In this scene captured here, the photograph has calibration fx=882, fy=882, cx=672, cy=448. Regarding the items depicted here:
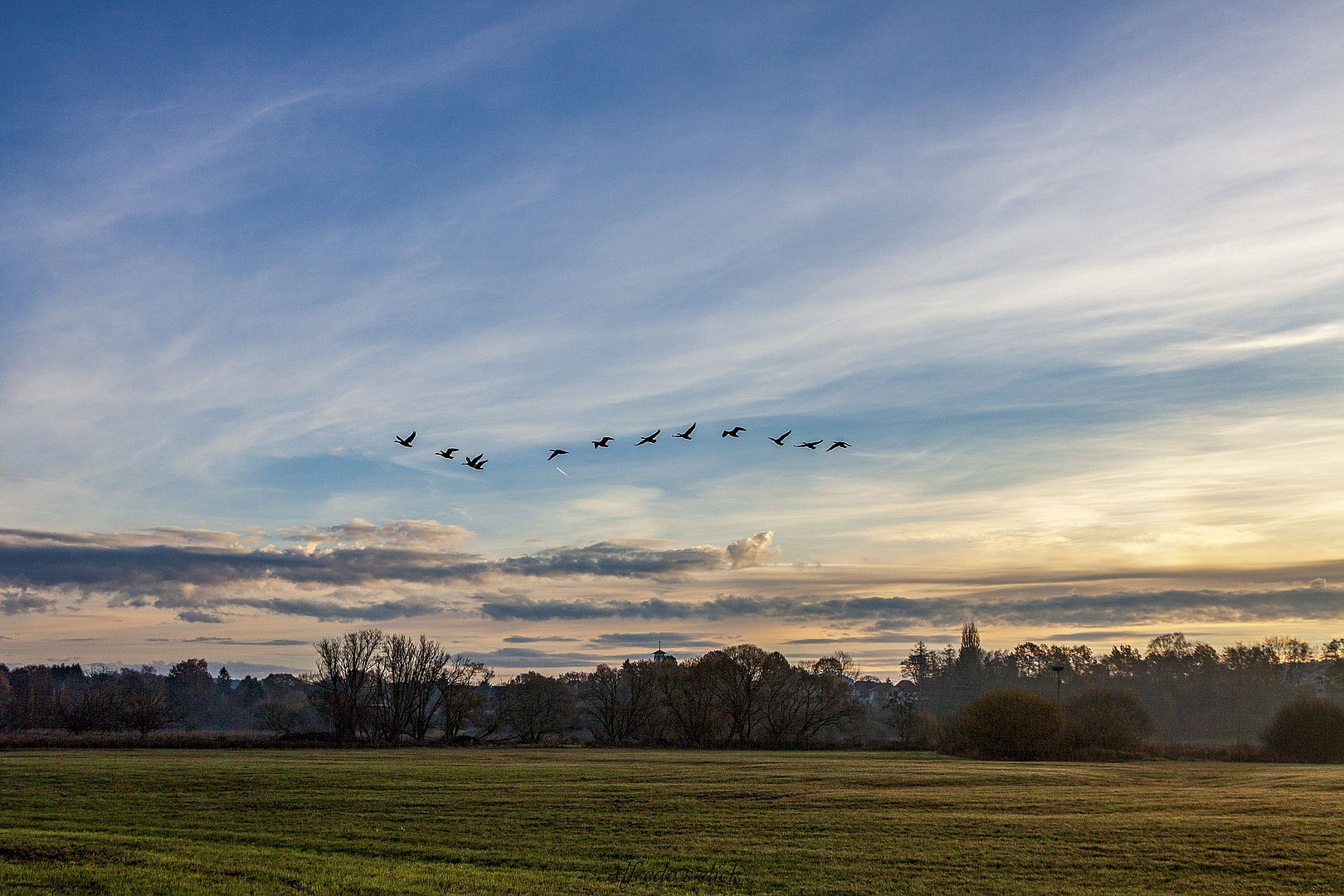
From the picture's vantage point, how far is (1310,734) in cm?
7994

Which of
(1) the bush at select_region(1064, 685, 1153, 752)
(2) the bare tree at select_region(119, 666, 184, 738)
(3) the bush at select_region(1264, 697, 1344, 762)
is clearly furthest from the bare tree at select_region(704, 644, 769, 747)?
(2) the bare tree at select_region(119, 666, 184, 738)

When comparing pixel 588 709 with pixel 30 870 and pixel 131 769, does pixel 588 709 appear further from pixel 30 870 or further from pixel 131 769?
pixel 30 870

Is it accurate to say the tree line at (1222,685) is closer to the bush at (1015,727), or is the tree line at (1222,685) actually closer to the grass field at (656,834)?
the bush at (1015,727)

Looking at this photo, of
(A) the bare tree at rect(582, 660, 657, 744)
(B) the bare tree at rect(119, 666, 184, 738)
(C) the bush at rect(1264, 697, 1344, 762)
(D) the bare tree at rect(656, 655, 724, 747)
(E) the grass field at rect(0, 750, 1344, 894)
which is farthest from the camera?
(A) the bare tree at rect(582, 660, 657, 744)

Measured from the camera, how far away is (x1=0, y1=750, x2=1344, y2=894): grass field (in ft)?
69.5

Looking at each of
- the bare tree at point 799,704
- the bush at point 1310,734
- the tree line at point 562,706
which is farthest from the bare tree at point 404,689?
the bush at point 1310,734

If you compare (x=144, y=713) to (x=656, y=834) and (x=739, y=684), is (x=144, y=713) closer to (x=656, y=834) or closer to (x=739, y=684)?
(x=739, y=684)

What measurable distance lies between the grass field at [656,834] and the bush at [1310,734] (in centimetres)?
3872

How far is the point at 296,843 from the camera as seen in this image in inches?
1036

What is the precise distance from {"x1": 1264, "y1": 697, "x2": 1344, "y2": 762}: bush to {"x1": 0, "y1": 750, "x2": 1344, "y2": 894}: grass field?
38.7 m

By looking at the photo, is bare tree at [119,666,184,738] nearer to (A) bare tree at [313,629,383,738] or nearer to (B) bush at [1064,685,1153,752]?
(A) bare tree at [313,629,383,738]

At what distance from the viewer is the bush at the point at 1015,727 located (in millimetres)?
77000

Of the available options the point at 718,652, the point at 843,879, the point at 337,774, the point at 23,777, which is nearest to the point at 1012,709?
the point at 718,652

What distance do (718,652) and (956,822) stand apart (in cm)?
9177
